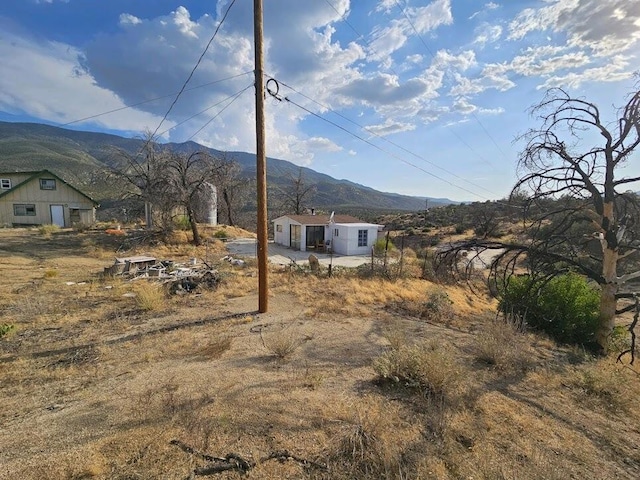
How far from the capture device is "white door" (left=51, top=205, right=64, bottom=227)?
1114 inches

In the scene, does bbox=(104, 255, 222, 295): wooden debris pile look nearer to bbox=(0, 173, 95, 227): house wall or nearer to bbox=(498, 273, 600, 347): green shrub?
bbox=(498, 273, 600, 347): green shrub

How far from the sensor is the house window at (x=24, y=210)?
27078mm

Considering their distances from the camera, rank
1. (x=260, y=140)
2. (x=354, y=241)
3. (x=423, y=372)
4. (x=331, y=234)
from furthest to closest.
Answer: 1. (x=331, y=234)
2. (x=354, y=241)
3. (x=260, y=140)
4. (x=423, y=372)

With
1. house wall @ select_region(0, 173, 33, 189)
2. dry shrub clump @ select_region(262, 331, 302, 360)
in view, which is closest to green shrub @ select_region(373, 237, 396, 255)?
dry shrub clump @ select_region(262, 331, 302, 360)

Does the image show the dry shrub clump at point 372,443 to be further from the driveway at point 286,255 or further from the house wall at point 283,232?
the house wall at point 283,232

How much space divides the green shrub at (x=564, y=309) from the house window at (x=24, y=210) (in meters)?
36.0

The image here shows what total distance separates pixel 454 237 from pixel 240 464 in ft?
113

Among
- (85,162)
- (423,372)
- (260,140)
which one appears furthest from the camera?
(85,162)

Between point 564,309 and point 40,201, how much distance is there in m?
37.4

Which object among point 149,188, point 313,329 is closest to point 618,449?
point 313,329

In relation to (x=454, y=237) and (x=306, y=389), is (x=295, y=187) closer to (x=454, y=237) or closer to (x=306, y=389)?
(x=454, y=237)

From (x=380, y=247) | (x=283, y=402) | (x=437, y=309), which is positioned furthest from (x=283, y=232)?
(x=283, y=402)

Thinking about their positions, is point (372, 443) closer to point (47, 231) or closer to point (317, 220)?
point (317, 220)

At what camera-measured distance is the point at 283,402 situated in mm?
4086
